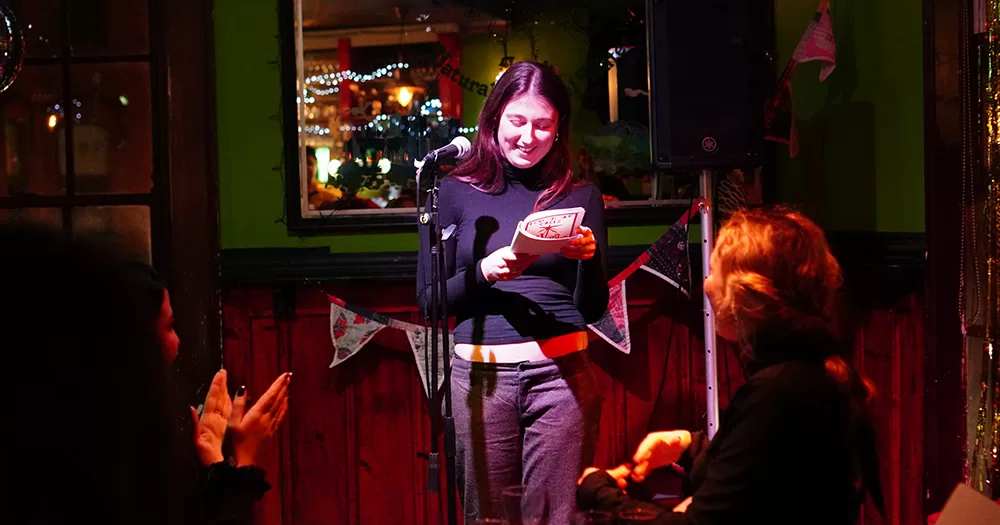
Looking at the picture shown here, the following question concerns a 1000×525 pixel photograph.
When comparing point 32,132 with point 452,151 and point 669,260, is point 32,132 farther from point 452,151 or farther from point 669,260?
point 669,260

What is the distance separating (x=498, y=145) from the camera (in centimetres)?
254

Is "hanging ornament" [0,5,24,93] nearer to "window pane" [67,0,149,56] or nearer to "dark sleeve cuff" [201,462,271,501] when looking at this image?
"window pane" [67,0,149,56]

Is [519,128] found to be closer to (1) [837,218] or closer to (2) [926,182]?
(2) [926,182]

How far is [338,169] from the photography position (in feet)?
11.8

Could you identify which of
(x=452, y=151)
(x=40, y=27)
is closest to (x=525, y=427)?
(x=452, y=151)

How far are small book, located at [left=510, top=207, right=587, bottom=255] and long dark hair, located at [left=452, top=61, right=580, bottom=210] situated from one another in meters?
0.29

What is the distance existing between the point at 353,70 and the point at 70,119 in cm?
107

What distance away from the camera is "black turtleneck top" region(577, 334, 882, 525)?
4.88 ft

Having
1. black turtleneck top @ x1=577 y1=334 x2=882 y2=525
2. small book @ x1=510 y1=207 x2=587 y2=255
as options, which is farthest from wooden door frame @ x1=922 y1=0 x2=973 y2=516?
black turtleneck top @ x1=577 y1=334 x2=882 y2=525

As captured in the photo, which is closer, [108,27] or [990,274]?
[990,274]

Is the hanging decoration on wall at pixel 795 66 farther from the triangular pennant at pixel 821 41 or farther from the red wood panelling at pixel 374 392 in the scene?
the red wood panelling at pixel 374 392

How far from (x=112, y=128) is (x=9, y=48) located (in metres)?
0.43

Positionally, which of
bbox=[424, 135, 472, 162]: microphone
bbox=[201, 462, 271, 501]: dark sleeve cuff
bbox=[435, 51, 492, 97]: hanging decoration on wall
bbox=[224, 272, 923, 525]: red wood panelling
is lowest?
bbox=[224, 272, 923, 525]: red wood panelling

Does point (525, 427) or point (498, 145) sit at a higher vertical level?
point (498, 145)
